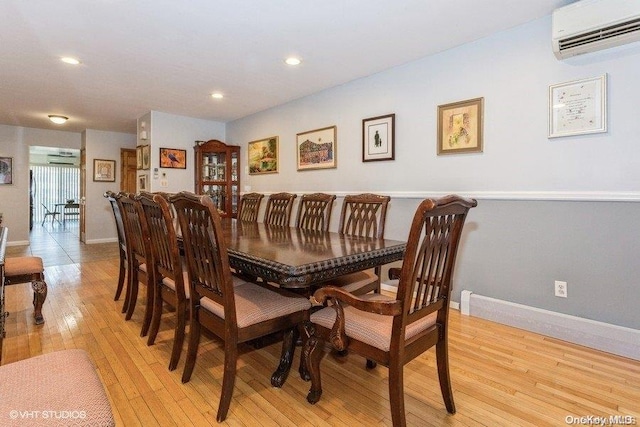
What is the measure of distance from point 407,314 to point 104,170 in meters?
7.24

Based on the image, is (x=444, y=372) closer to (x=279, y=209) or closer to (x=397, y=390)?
(x=397, y=390)

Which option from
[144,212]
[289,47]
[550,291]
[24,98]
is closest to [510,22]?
[289,47]

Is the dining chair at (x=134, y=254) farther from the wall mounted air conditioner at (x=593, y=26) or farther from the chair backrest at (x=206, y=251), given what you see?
the wall mounted air conditioner at (x=593, y=26)

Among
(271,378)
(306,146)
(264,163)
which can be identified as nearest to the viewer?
(271,378)

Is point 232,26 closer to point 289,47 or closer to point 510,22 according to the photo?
point 289,47

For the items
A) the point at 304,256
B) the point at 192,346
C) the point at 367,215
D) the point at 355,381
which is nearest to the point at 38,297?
the point at 192,346

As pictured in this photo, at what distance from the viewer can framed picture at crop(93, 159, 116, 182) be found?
6629mm

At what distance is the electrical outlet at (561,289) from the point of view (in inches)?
93.5

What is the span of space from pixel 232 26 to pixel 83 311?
262 cm

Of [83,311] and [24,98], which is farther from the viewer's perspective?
[24,98]

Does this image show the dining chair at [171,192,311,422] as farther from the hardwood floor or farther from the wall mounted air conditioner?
the wall mounted air conditioner

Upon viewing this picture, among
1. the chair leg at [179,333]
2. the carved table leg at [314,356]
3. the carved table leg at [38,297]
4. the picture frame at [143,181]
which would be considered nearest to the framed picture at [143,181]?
the picture frame at [143,181]

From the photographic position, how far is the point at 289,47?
9.48 feet

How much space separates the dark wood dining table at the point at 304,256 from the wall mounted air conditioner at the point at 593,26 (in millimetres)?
1708
